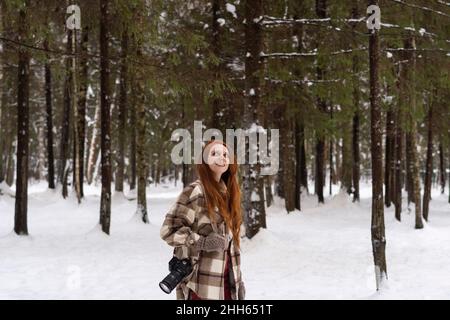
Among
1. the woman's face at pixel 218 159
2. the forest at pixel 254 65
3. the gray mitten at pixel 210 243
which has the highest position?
the forest at pixel 254 65

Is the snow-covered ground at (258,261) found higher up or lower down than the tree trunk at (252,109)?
lower down

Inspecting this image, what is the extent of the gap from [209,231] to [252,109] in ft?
26.1

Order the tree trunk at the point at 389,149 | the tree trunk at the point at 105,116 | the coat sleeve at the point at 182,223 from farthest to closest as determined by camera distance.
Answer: the tree trunk at the point at 389,149
the tree trunk at the point at 105,116
the coat sleeve at the point at 182,223

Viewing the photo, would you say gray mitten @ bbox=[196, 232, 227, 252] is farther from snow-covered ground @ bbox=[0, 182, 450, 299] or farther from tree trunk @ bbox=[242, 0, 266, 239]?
tree trunk @ bbox=[242, 0, 266, 239]

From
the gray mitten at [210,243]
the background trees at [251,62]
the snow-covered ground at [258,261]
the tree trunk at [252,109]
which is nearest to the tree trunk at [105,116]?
the background trees at [251,62]

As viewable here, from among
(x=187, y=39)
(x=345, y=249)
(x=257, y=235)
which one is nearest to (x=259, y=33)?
(x=187, y=39)

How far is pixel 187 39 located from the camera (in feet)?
35.2

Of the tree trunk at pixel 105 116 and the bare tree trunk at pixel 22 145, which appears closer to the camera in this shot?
the bare tree trunk at pixel 22 145

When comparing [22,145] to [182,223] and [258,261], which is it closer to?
[258,261]

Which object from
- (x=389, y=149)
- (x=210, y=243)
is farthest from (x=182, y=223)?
(x=389, y=149)

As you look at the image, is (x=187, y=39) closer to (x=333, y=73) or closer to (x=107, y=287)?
(x=333, y=73)

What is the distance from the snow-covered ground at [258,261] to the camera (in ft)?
24.9

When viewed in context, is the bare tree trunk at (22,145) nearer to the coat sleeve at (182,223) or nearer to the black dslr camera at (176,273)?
the coat sleeve at (182,223)

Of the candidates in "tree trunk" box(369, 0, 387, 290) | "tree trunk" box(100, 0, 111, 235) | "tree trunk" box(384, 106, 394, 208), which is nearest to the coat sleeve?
"tree trunk" box(369, 0, 387, 290)
